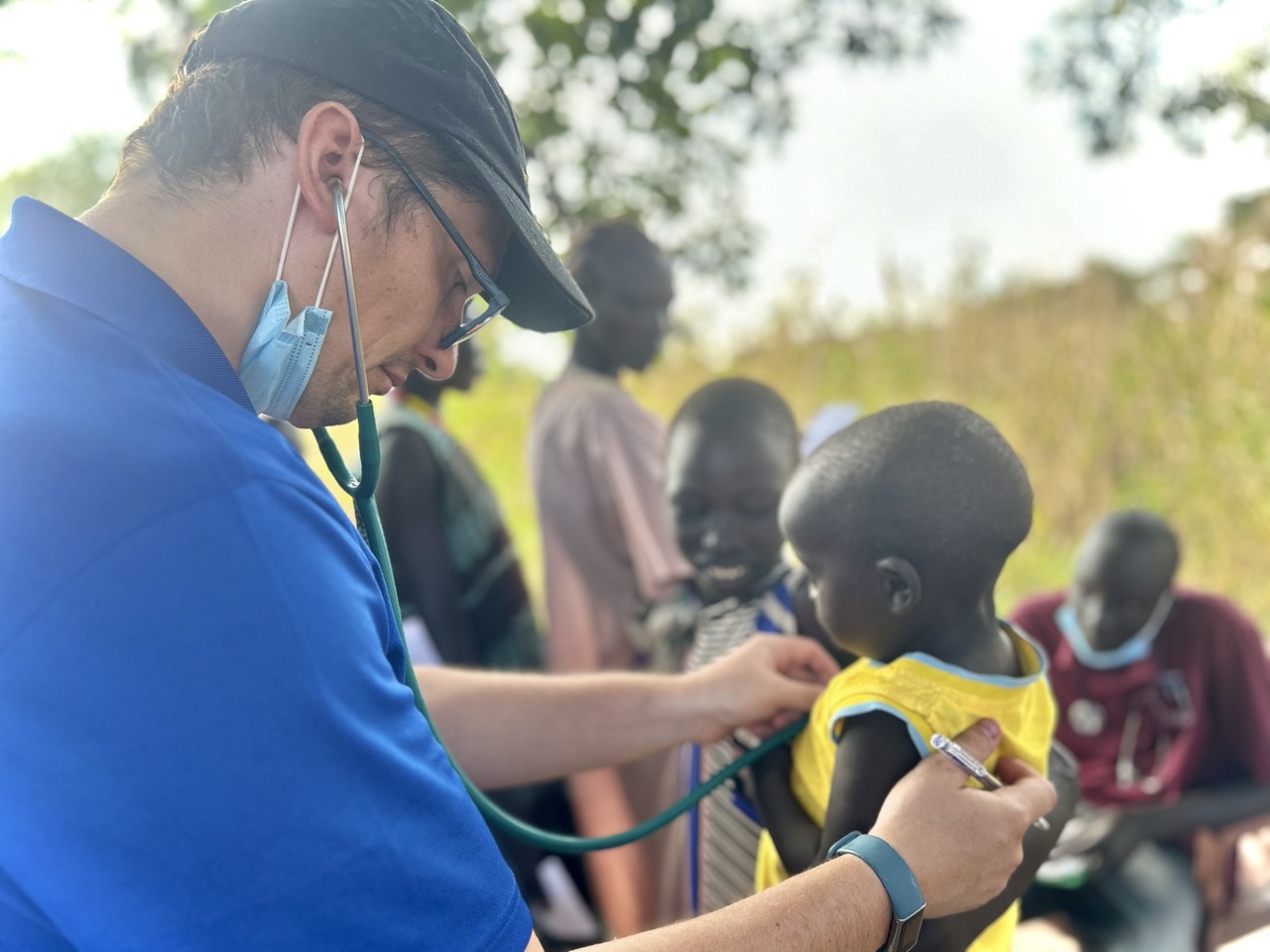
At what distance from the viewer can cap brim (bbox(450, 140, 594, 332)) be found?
53.7 inches

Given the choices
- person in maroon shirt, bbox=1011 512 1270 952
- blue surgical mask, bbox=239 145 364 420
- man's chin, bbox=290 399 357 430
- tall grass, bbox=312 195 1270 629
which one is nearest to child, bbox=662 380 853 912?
person in maroon shirt, bbox=1011 512 1270 952

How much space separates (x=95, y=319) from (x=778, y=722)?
48.2 inches

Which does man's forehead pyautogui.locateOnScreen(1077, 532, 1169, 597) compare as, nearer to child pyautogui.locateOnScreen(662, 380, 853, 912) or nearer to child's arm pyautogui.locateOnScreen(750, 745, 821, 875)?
child pyautogui.locateOnScreen(662, 380, 853, 912)

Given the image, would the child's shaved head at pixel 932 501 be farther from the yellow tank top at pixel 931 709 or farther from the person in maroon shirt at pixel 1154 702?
the person in maroon shirt at pixel 1154 702

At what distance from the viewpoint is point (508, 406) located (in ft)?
29.6

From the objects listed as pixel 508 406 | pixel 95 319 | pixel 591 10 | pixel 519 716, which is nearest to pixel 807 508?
pixel 519 716

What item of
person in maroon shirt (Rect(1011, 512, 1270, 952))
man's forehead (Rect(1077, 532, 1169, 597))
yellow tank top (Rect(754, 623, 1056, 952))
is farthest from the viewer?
man's forehead (Rect(1077, 532, 1169, 597))

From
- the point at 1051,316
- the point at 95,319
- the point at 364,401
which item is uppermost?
the point at 95,319

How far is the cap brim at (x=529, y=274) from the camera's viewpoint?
1363 mm

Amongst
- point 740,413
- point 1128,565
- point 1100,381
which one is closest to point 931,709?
point 740,413

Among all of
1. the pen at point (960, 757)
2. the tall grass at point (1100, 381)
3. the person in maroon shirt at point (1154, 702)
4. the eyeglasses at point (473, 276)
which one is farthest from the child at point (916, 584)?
the tall grass at point (1100, 381)

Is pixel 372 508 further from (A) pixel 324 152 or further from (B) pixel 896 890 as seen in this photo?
(B) pixel 896 890

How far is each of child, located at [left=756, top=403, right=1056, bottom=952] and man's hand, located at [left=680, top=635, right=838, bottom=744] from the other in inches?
5.5

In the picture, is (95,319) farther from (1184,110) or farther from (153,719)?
(1184,110)
